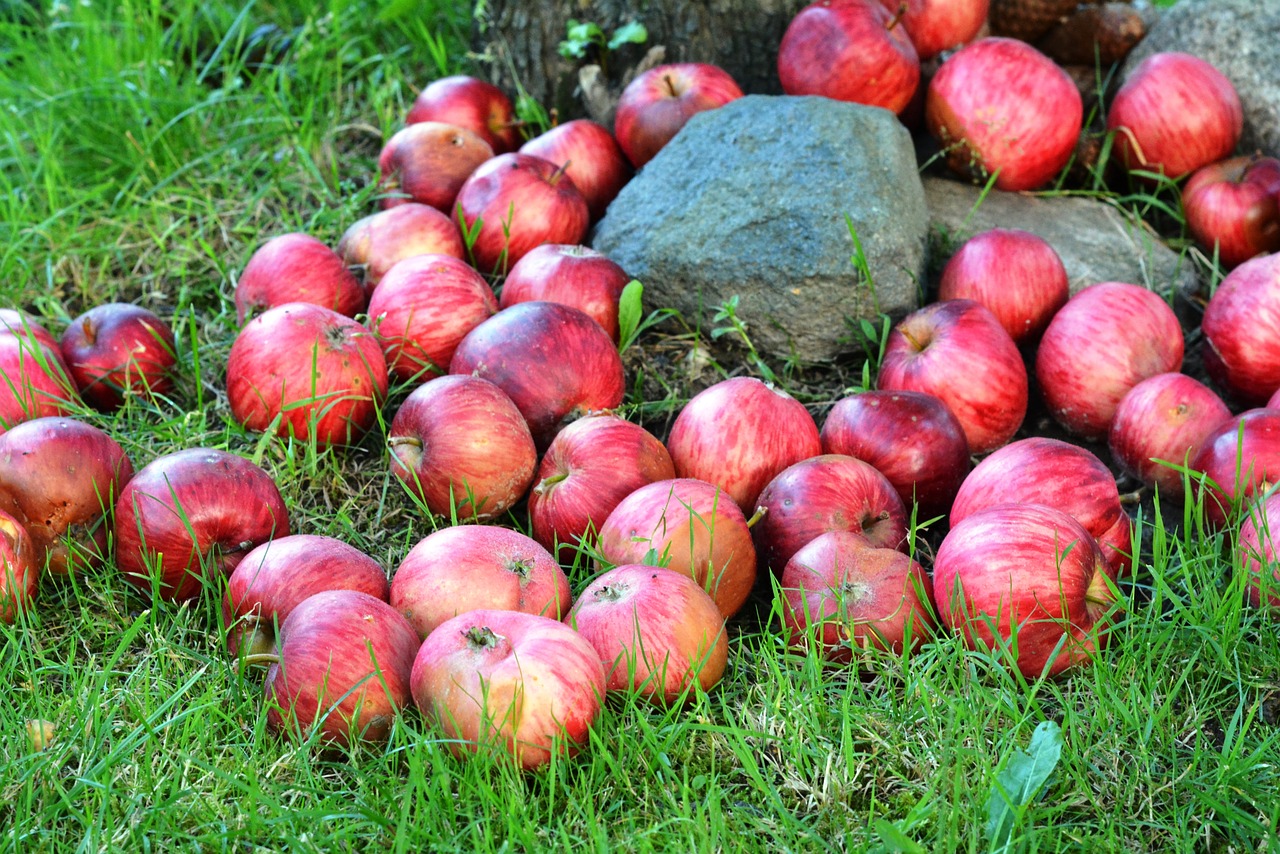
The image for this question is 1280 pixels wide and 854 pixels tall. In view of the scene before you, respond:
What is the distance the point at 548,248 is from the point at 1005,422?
132 cm

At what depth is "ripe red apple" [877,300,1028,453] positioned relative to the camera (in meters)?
2.92

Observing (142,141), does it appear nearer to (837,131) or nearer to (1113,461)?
(837,131)

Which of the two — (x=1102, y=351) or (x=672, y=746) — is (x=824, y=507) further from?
(x=1102, y=351)

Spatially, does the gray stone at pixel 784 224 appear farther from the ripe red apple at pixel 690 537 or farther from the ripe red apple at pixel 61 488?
the ripe red apple at pixel 61 488

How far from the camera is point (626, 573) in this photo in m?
2.25

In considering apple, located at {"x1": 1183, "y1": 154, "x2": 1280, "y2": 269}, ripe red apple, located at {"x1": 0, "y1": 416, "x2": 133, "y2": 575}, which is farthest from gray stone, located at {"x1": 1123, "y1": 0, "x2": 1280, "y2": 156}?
ripe red apple, located at {"x1": 0, "y1": 416, "x2": 133, "y2": 575}

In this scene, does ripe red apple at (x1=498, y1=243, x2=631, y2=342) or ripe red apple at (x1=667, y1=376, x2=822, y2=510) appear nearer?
ripe red apple at (x1=667, y1=376, x2=822, y2=510)

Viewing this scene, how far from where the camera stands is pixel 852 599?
90.3 inches

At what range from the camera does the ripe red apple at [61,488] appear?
2.48 metres

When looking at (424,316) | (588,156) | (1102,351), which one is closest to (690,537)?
(424,316)

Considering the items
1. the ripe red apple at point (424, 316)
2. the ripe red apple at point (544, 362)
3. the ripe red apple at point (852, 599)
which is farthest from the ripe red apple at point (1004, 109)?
the ripe red apple at point (852, 599)

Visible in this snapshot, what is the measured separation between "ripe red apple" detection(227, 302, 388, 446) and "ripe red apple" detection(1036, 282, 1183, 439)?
179 cm

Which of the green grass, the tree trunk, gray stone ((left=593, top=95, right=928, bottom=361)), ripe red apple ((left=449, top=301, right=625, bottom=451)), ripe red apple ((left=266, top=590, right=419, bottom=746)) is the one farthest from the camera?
the tree trunk

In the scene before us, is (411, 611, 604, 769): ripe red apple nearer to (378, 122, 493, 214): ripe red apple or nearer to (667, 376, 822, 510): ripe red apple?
(667, 376, 822, 510): ripe red apple
